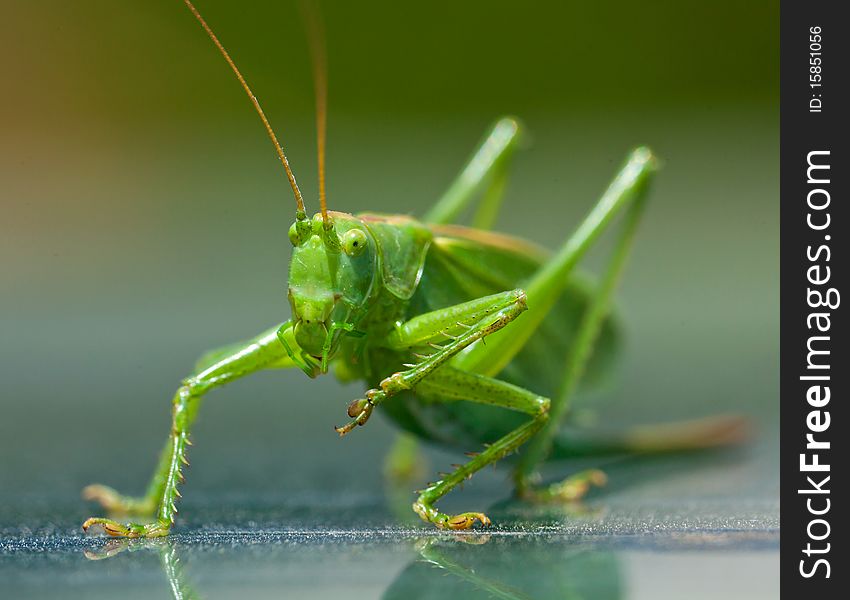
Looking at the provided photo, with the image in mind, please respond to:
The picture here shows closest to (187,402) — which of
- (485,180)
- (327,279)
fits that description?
(327,279)

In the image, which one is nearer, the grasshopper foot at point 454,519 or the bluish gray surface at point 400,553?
the bluish gray surface at point 400,553

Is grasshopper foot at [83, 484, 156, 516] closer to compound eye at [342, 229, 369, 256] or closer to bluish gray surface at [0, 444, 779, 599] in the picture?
bluish gray surface at [0, 444, 779, 599]

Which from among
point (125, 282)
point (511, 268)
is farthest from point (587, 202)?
point (511, 268)

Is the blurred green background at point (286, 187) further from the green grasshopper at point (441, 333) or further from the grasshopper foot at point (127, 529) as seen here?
the grasshopper foot at point (127, 529)

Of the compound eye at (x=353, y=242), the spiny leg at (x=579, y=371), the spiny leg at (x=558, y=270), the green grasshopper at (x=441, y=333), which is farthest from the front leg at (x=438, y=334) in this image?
the spiny leg at (x=579, y=371)

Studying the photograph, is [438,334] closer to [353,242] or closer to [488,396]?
[488,396]
